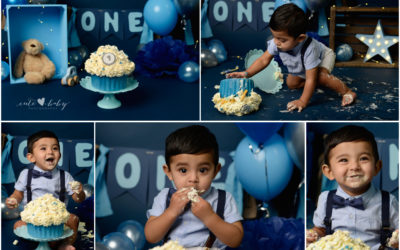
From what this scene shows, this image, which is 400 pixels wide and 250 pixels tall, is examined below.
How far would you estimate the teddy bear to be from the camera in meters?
2.30

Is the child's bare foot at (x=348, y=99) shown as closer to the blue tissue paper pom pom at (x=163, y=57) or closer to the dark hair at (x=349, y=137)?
the dark hair at (x=349, y=137)

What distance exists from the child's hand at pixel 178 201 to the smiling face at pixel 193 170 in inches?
0.9

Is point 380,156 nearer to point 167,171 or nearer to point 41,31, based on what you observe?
point 167,171

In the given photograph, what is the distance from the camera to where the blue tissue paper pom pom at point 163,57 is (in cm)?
231

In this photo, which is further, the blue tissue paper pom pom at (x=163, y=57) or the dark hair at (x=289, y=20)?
the blue tissue paper pom pom at (x=163, y=57)

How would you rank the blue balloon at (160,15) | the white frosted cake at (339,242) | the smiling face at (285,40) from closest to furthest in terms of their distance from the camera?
the white frosted cake at (339,242) → the smiling face at (285,40) → the blue balloon at (160,15)

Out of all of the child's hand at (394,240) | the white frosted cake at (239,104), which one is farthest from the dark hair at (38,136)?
the child's hand at (394,240)

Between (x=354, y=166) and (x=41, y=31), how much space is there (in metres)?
1.26

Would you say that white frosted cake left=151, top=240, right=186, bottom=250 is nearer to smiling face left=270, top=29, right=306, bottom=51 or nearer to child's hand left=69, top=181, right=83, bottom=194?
child's hand left=69, top=181, right=83, bottom=194

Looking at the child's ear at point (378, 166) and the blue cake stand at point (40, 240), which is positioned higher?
the child's ear at point (378, 166)

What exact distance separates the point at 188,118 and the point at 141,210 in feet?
1.14

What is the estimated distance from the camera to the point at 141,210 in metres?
2.08

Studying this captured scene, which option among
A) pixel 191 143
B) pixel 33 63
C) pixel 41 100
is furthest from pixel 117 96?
pixel 191 143

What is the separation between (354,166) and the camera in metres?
1.86
